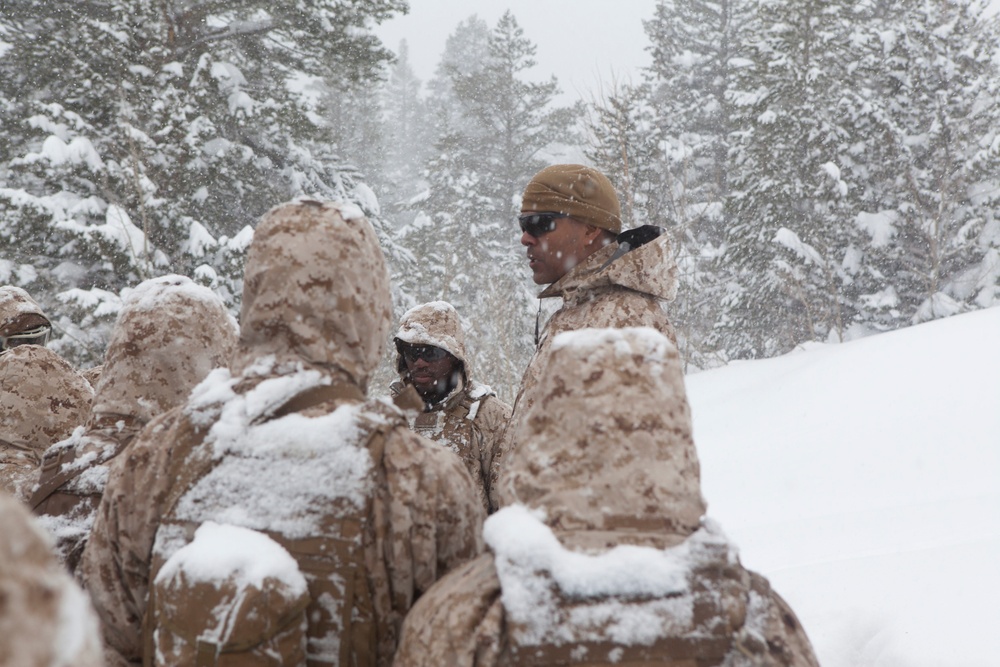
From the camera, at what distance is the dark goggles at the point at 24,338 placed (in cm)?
473

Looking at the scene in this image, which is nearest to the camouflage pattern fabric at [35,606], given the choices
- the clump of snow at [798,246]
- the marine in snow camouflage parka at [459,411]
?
the marine in snow camouflage parka at [459,411]

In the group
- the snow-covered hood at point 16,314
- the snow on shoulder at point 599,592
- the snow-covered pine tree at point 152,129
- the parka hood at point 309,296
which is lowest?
the snow on shoulder at point 599,592

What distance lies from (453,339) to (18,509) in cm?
383

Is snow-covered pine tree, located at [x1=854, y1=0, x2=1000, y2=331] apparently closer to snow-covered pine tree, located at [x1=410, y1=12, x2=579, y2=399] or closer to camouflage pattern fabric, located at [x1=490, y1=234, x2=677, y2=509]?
snow-covered pine tree, located at [x1=410, y1=12, x2=579, y2=399]


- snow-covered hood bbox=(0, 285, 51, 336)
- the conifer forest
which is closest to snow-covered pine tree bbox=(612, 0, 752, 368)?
the conifer forest

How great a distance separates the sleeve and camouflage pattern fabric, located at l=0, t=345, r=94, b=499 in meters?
1.55

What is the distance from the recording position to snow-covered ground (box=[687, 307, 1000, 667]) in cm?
436

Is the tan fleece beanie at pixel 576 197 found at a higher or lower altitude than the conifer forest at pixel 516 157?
lower

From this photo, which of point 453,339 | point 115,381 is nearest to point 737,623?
point 115,381

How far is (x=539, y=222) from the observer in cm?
313

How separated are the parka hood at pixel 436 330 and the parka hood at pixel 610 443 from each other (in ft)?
9.63

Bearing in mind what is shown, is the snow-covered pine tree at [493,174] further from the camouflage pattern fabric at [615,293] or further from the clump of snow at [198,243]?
the camouflage pattern fabric at [615,293]

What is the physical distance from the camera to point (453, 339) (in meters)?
4.44

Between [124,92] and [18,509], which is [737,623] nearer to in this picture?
[18,509]
